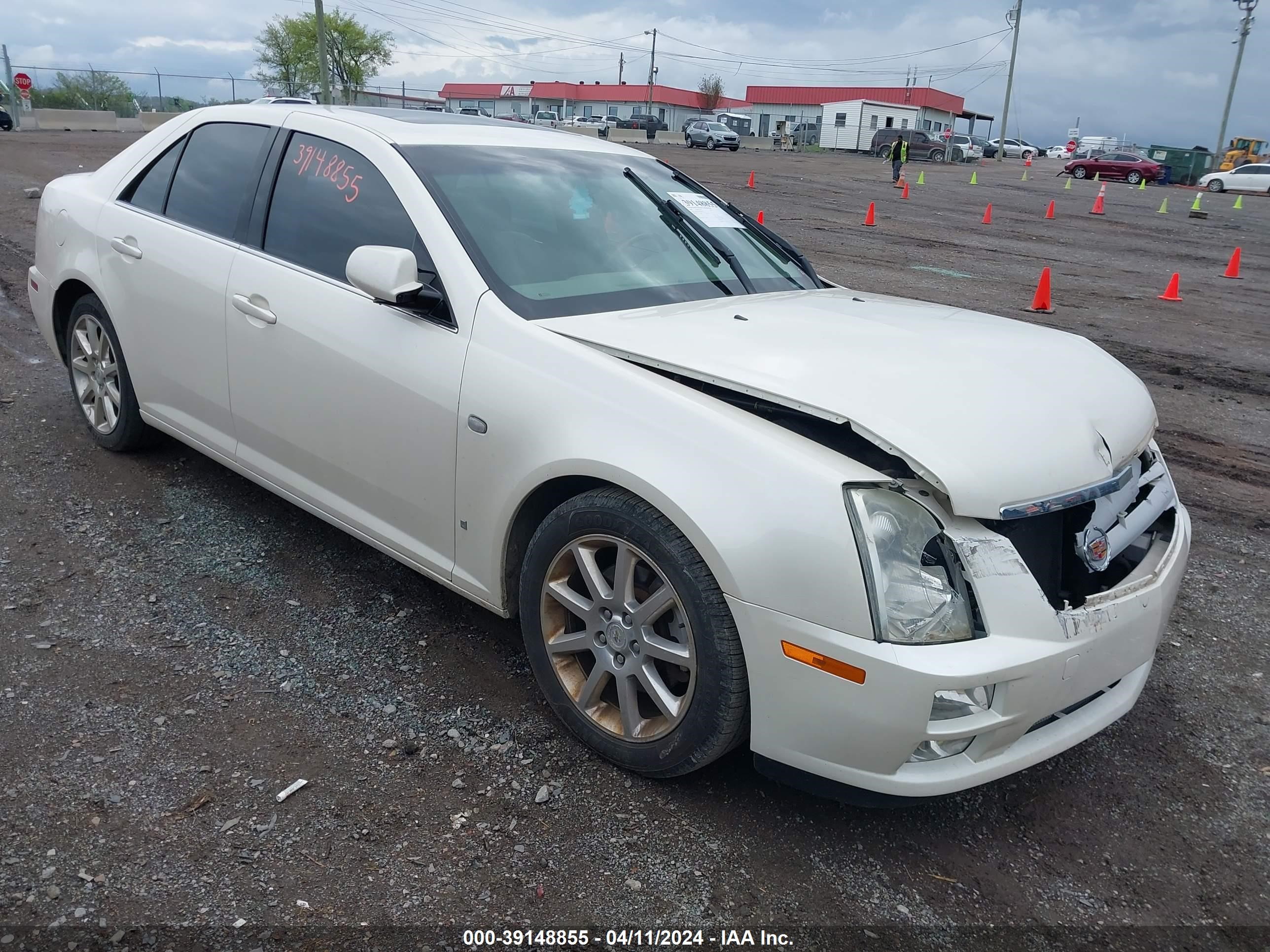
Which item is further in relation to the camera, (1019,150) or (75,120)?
→ (1019,150)

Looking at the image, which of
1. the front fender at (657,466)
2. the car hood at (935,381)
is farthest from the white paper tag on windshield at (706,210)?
the front fender at (657,466)

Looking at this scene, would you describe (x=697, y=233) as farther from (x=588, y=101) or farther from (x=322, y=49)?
(x=588, y=101)

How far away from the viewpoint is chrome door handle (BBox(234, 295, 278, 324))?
357 cm

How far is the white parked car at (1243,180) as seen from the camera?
3741 cm

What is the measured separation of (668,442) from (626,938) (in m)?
1.19

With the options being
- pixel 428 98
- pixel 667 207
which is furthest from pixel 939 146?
pixel 667 207

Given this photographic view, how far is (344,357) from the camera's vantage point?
130 inches

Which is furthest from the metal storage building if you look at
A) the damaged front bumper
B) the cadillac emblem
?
the damaged front bumper

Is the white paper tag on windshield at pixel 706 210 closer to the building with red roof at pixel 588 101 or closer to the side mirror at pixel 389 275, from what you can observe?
the side mirror at pixel 389 275

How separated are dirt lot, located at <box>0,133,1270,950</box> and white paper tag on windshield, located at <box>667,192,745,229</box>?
1.82 metres

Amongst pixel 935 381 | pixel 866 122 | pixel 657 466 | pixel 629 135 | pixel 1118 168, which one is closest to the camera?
pixel 657 466

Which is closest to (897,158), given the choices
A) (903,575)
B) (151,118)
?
(151,118)

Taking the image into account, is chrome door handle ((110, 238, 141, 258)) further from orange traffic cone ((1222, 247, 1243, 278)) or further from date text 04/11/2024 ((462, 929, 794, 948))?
orange traffic cone ((1222, 247, 1243, 278))

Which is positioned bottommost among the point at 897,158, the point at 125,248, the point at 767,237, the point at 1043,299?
the point at 1043,299
